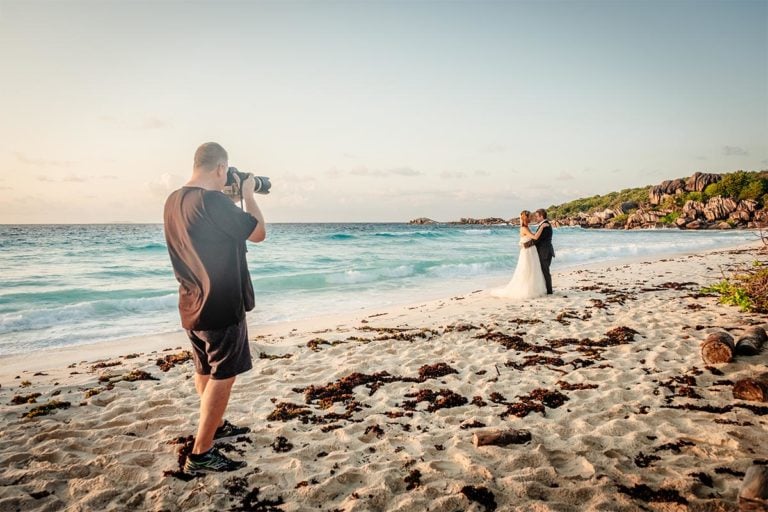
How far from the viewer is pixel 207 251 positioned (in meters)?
2.79

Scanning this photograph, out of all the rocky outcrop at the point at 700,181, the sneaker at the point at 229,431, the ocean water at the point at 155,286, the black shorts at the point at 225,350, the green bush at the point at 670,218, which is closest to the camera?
the black shorts at the point at 225,350

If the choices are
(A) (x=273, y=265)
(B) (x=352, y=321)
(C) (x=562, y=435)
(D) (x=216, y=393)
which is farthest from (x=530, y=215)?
(A) (x=273, y=265)

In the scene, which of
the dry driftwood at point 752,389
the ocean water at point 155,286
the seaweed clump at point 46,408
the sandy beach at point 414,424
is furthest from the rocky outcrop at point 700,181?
the seaweed clump at point 46,408

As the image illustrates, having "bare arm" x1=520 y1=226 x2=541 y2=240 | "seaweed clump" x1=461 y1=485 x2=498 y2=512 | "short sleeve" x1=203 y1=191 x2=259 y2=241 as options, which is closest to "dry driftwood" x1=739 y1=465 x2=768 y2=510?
"seaweed clump" x1=461 y1=485 x2=498 y2=512

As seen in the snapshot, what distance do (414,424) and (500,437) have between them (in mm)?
893

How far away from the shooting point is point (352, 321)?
380 inches

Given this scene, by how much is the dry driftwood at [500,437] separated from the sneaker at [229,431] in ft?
7.18

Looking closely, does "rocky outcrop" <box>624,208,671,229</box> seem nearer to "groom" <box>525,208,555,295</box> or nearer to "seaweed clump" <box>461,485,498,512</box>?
"groom" <box>525,208,555,295</box>

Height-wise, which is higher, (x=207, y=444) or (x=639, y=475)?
(x=207, y=444)

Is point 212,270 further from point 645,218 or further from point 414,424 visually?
point 645,218

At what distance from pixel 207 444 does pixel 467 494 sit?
1993 mm

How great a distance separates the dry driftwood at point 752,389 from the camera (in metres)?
3.78

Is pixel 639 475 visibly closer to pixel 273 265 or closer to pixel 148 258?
pixel 273 265

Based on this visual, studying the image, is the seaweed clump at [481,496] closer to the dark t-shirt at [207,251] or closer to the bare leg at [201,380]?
the dark t-shirt at [207,251]
